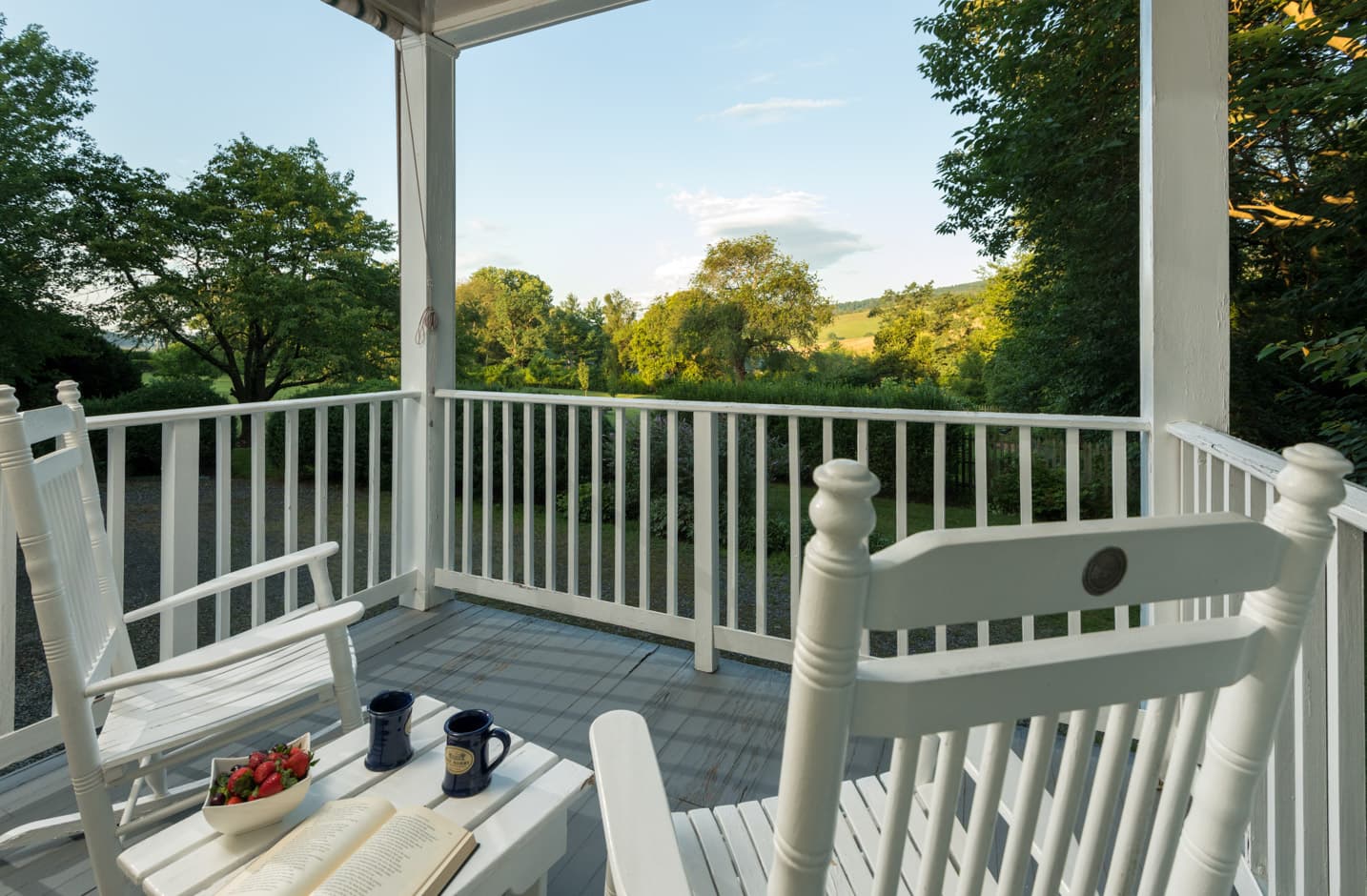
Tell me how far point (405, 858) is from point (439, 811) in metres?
0.16

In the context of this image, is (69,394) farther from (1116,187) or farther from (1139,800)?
(1116,187)

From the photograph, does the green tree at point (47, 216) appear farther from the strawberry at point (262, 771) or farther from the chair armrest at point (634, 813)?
the chair armrest at point (634, 813)

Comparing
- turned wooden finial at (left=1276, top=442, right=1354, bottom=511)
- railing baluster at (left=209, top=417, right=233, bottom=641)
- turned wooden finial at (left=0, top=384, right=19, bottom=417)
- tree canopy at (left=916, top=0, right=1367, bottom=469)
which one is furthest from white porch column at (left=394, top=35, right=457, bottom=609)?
turned wooden finial at (left=1276, top=442, right=1354, bottom=511)

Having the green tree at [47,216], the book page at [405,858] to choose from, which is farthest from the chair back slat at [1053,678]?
the green tree at [47,216]

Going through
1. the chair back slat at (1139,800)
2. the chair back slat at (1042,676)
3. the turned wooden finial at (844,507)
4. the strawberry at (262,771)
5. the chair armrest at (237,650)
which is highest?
the turned wooden finial at (844,507)

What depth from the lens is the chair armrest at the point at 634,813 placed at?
703 millimetres

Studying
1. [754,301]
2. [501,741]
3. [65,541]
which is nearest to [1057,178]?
[754,301]

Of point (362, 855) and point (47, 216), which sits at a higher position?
point (47, 216)

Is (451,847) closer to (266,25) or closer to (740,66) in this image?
(740,66)

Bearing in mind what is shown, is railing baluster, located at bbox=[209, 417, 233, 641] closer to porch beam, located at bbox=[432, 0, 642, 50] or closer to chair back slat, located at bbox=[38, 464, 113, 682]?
chair back slat, located at bbox=[38, 464, 113, 682]

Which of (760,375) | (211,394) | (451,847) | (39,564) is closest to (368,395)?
(39,564)

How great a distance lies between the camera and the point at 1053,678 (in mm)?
518

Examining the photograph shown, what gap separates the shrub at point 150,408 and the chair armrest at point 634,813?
399 cm

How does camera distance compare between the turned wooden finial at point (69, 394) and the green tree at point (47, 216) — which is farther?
the green tree at point (47, 216)
